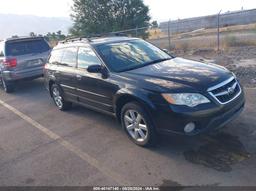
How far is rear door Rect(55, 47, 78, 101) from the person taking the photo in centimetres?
588

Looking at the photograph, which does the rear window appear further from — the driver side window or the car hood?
the car hood

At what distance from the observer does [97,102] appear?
5320mm

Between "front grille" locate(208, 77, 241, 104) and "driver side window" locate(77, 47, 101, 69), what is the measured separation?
83.2 inches

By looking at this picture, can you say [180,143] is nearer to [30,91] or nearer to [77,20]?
[30,91]

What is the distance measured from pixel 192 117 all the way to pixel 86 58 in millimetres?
2550

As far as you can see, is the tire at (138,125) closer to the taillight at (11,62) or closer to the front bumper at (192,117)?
the front bumper at (192,117)

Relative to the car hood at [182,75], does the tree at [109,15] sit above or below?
above

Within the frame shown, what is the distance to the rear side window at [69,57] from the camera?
5.88 m

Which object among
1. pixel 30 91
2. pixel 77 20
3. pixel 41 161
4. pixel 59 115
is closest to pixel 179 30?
pixel 77 20

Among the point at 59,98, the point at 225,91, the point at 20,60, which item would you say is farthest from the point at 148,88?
the point at 20,60

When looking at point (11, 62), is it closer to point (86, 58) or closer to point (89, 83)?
point (86, 58)

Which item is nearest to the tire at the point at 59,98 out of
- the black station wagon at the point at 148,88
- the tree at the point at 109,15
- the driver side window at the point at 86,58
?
the black station wagon at the point at 148,88

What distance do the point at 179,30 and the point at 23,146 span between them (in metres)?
31.4

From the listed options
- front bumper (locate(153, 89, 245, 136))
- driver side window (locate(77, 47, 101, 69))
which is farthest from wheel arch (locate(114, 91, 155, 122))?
driver side window (locate(77, 47, 101, 69))
